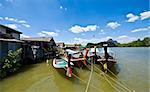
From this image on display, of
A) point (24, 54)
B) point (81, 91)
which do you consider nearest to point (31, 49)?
point (24, 54)

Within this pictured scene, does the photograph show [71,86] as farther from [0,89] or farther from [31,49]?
[31,49]

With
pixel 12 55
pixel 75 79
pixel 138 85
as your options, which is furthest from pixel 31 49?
pixel 138 85

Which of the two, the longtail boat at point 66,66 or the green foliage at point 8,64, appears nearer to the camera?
the longtail boat at point 66,66

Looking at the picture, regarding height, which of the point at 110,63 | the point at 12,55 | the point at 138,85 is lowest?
the point at 138,85

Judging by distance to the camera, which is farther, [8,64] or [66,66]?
[8,64]

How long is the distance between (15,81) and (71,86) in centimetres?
430

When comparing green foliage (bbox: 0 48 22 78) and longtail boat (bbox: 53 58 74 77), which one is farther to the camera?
green foliage (bbox: 0 48 22 78)

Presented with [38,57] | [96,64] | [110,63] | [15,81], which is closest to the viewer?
[15,81]

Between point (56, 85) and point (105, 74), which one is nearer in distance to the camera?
point (56, 85)

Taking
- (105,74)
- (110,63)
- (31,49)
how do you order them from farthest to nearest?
(31,49)
(110,63)
(105,74)

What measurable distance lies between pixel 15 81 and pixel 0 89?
157cm

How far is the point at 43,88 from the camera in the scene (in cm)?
921

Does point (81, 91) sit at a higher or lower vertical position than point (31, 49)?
lower

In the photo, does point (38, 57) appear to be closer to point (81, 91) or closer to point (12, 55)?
point (12, 55)
